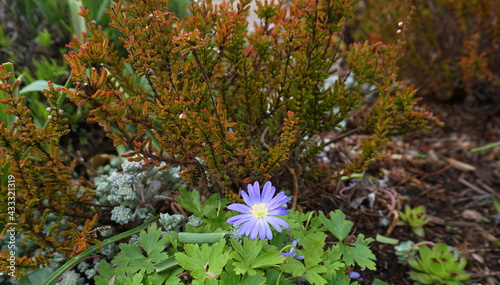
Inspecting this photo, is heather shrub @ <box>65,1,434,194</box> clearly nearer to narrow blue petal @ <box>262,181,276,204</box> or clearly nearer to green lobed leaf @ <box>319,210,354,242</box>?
narrow blue petal @ <box>262,181,276,204</box>

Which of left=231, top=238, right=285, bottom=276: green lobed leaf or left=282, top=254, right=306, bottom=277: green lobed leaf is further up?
left=231, top=238, right=285, bottom=276: green lobed leaf

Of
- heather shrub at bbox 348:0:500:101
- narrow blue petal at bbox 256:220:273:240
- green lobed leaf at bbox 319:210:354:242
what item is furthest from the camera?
heather shrub at bbox 348:0:500:101

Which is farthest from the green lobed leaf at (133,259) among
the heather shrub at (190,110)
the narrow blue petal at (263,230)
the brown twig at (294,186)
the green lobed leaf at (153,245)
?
the brown twig at (294,186)

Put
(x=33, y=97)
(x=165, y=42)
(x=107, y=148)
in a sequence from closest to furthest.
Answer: (x=165, y=42) → (x=33, y=97) → (x=107, y=148)

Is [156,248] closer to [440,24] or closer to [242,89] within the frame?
[242,89]

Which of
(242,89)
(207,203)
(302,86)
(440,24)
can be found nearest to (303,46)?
(302,86)

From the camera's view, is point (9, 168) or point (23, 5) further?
point (23, 5)

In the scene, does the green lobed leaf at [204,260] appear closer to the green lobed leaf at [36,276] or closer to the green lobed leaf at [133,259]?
the green lobed leaf at [133,259]

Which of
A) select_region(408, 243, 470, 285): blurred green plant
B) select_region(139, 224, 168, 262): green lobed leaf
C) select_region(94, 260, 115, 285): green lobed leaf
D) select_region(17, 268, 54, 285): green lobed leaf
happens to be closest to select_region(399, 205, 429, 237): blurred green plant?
select_region(408, 243, 470, 285): blurred green plant
